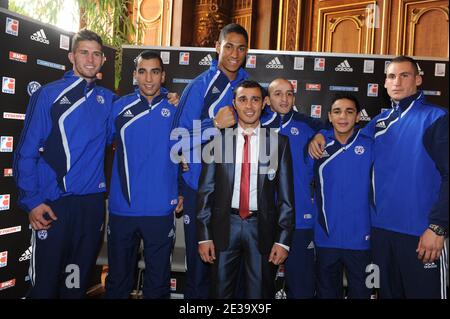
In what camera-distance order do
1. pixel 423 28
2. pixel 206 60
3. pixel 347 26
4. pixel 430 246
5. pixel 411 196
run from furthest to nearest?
pixel 347 26 < pixel 423 28 < pixel 206 60 < pixel 411 196 < pixel 430 246

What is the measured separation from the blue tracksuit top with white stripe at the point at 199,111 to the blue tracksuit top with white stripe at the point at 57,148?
0.50 m

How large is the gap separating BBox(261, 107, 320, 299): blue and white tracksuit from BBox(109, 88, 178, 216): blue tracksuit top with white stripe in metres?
0.69

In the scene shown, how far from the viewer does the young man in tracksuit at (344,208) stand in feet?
8.14

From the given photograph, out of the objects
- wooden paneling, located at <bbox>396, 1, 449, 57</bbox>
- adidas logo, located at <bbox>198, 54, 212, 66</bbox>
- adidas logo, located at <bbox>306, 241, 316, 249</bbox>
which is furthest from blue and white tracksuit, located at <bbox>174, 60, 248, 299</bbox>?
wooden paneling, located at <bbox>396, 1, 449, 57</bbox>

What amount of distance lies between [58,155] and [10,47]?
0.91m

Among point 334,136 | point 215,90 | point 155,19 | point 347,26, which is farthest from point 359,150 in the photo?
point 155,19

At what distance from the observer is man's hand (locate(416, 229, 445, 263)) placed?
6.99 ft

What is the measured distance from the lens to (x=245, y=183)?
7.34 feet

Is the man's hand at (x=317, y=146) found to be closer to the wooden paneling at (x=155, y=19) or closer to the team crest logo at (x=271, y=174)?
the team crest logo at (x=271, y=174)

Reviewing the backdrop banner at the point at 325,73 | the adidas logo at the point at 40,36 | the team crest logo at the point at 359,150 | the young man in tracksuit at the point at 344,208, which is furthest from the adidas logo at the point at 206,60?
the team crest logo at the point at 359,150

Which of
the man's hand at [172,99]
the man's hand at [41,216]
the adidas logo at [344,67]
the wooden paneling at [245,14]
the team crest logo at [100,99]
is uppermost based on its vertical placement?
the wooden paneling at [245,14]

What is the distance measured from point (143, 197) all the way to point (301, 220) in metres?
0.98

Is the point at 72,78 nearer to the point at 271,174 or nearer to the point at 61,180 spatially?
the point at 61,180
